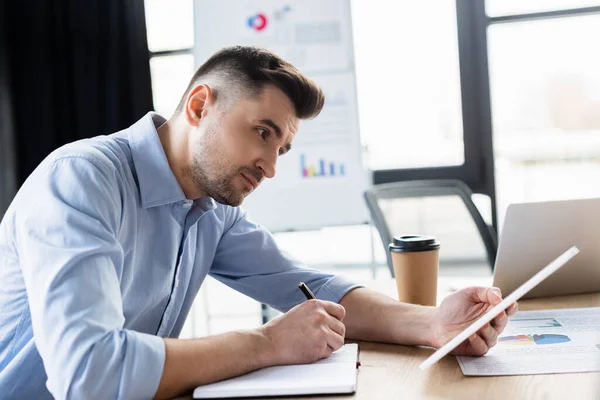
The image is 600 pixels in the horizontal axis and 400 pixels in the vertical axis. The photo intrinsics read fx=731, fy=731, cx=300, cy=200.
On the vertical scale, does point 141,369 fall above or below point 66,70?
below

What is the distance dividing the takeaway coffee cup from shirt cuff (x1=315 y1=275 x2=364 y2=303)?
0.10 meters

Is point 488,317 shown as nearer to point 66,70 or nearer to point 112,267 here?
point 112,267

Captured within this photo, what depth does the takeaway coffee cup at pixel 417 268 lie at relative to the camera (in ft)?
5.08

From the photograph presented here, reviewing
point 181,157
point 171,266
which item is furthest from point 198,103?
point 171,266

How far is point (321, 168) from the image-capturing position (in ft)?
11.2

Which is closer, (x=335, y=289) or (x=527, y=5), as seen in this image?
(x=335, y=289)

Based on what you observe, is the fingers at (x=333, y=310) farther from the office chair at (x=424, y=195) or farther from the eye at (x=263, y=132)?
the office chair at (x=424, y=195)

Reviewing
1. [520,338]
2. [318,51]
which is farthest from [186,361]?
[318,51]

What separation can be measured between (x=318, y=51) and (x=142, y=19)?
1.03 meters

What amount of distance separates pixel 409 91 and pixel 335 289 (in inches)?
89.3

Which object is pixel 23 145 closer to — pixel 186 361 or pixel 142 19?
pixel 142 19

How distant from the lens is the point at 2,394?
131 centimetres

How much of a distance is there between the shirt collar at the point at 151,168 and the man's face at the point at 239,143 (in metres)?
0.07

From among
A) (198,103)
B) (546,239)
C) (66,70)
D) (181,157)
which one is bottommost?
(546,239)
